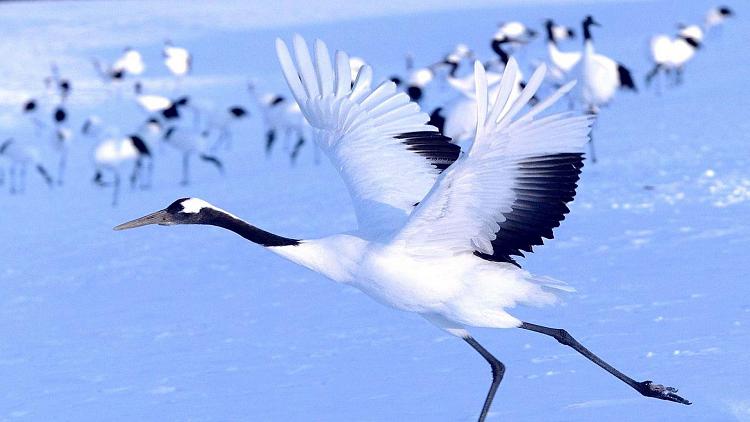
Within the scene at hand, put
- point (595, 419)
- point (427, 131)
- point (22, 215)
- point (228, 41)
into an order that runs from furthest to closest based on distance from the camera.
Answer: point (228, 41) → point (22, 215) → point (427, 131) → point (595, 419)

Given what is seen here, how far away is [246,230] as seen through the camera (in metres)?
3.83

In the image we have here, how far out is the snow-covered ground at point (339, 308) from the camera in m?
4.43

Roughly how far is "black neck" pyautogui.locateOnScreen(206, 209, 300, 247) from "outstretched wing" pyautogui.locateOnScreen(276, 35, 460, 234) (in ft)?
1.25

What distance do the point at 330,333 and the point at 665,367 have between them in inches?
66.3

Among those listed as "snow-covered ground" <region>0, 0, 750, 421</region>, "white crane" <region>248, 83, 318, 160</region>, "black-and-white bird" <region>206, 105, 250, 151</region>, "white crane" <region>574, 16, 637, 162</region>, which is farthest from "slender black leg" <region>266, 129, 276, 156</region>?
"white crane" <region>574, 16, 637, 162</region>

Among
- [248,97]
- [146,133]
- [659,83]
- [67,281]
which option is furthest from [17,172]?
[659,83]

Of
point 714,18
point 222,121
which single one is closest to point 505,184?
point 222,121

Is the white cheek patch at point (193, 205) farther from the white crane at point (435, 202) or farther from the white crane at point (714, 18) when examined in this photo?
the white crane at point (714, 18)

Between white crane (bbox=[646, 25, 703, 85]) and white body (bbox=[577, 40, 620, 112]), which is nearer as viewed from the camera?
white body (bbox=[577, 40, 620, 112])

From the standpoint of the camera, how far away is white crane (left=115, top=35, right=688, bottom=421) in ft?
10.8

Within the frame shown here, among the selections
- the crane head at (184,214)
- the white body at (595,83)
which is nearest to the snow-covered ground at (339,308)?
the white body at (595,83)

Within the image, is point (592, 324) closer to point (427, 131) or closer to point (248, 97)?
point (427, 131)

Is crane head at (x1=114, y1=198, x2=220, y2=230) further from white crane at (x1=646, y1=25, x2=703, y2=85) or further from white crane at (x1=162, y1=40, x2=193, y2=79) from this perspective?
white crane at (x1=162, y1=40, x2=193, y2=79)

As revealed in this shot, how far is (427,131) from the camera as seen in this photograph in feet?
13.8
